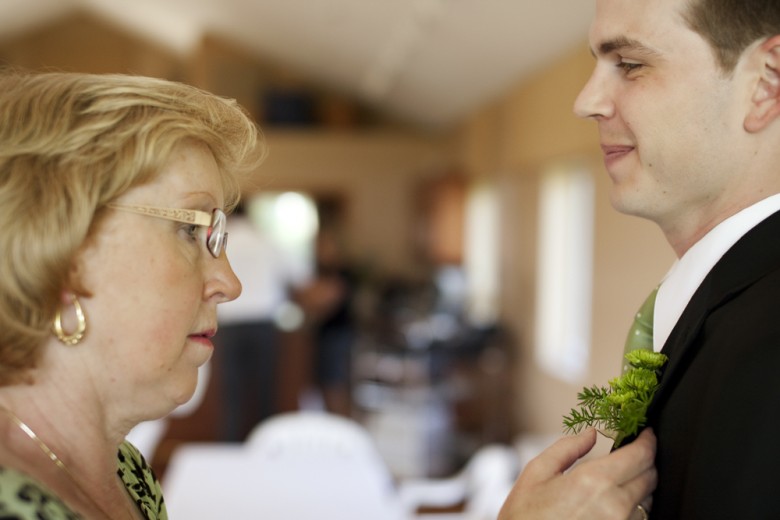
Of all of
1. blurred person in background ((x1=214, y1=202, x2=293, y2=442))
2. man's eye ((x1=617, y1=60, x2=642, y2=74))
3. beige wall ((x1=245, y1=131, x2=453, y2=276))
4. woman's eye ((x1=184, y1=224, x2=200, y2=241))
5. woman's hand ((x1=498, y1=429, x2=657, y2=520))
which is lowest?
woman's hand ((x1=498, y1=429, x2=657, y2=520))

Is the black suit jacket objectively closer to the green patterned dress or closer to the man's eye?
the man's eye

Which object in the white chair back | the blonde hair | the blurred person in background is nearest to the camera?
the blonde hair

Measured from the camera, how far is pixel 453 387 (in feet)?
26.6

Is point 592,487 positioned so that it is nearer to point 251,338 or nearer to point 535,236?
point 251,338

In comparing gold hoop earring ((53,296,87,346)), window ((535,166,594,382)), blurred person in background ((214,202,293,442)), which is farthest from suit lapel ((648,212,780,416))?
blurred person in background ((214,202,293,442))

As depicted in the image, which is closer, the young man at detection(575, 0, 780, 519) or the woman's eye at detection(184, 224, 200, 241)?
the young man at detection(575, 0, 780, 519)

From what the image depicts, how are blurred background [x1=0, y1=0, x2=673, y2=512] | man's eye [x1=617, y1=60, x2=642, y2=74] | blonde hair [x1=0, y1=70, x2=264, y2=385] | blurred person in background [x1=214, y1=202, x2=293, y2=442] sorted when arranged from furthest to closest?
blurred person in background [x1=214, y1=202, x2=293, y2=442] < blurred background [x1=0, y1=0, x2=673, y2=512] < man's eye [x1=617, y1=60, x2=642, y2=74] < blonde hair [x1=0, y1=70, x2=264, y2=385]

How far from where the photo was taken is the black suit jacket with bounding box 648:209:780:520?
85 centimetres

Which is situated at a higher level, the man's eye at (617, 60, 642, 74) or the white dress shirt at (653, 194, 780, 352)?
the man's eye at (617, 60, 642, 74)

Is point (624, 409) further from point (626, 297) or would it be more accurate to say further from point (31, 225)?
point (626, 297)

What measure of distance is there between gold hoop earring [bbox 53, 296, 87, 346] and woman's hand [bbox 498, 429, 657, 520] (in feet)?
1.73

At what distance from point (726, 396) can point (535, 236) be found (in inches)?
253

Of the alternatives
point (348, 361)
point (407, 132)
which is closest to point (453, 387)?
point (348, 361)

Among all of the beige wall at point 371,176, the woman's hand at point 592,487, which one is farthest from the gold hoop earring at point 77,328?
the beige wall at point 371,176
